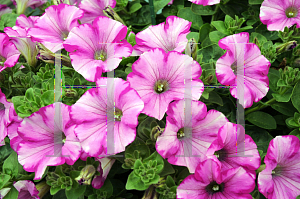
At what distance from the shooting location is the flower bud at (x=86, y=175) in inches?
20.9

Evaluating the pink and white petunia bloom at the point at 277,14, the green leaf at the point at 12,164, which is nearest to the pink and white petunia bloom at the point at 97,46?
the green leaf at the point at 12,164

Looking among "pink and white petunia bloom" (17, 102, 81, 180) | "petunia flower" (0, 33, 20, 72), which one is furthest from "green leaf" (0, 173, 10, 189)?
"petunia flower" (0, 33, 20, 72)

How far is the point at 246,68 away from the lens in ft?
1.98

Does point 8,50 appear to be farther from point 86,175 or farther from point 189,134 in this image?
point 189,134

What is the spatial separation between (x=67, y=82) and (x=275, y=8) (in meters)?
0.62

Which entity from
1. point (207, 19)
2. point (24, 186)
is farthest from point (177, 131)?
point (207, 19)

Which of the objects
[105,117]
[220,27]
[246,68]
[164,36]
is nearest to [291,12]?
[220,27]

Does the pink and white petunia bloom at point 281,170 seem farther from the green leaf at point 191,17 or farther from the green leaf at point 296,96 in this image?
the green leaf at point 191,17

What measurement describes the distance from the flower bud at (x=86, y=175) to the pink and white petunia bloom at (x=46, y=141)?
36 millimetres

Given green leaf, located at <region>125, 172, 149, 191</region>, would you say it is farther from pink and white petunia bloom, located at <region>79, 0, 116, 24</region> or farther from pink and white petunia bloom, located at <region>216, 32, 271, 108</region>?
pink and white petunia bloom, located at <region>79, 0, 116, 24</region>

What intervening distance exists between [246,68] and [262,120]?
0.63ft

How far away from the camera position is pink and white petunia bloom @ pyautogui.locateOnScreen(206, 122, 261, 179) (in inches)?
20.0

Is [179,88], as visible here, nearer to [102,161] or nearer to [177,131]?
[177,131]

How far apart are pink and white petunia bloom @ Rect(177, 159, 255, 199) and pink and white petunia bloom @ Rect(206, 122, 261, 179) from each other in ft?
0.07
